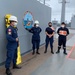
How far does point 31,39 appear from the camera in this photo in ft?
31.7

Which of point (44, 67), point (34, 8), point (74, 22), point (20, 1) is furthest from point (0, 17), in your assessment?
point (74, 22)

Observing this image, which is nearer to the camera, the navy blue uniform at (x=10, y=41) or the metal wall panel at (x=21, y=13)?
the navy blue uniform at (x=10, y=41)

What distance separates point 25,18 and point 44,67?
3.04m

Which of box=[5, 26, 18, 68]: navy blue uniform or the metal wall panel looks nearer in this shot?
box=[5, 26, 18, 68]: navy blue uniform

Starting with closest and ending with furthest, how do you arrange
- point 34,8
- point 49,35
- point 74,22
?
point 49,35
point 34,8
point 74,22

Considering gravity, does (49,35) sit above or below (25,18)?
below

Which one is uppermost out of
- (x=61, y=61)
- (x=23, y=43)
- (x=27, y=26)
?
(x=27, y=26)

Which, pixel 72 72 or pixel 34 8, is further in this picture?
pixel 34 8

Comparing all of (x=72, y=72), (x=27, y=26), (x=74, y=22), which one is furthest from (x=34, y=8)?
(x=74, y=22)

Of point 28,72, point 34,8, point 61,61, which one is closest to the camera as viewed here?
point 28,72

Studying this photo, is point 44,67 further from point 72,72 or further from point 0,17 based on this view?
point 0,17

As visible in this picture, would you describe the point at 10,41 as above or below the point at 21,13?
below

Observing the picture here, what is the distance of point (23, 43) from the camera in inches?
340

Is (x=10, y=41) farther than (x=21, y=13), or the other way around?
(x=21, y=13)
